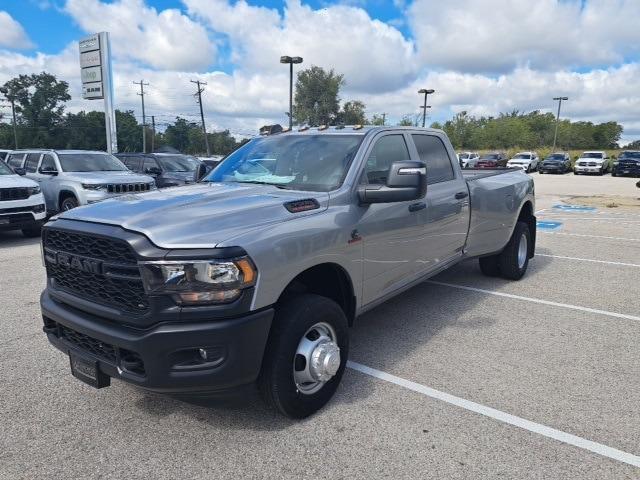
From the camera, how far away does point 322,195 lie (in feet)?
11.0

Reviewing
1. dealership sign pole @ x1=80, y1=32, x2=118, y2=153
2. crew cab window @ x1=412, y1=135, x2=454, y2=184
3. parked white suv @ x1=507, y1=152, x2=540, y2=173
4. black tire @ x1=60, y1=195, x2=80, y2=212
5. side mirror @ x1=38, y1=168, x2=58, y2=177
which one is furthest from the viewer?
parked white suv @ x1=507, y1=152, x2=540, y2=173

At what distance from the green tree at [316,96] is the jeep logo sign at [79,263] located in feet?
233

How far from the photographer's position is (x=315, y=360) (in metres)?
2.95

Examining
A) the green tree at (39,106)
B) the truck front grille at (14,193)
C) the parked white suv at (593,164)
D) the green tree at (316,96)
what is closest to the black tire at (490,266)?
the truck front grille at (14,193)

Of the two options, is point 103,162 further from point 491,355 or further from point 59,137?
point 59,137

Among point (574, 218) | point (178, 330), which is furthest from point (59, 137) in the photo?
point (178, 330)

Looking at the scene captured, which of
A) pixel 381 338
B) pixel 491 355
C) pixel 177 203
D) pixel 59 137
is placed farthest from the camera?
→ pixel 59 137

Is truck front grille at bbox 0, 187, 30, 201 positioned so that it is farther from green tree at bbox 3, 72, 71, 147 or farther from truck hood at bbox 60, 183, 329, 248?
green tree at bbox 3, 72, 71, 147

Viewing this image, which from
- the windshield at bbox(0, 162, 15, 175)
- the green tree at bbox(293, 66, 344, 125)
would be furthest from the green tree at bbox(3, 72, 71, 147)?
the windshield at bbox(0, 162, 15, 175)

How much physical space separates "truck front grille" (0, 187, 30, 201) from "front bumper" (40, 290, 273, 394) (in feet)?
26.0

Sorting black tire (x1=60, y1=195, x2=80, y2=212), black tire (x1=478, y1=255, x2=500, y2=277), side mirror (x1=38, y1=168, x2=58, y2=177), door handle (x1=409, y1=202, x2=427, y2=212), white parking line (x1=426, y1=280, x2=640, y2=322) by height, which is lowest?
white parking line (x1=426, y1=280, x2=640, y2=322)

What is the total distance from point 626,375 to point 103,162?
11.4m

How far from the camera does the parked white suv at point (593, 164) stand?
3706 cm

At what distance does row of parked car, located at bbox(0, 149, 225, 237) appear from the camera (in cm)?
919
